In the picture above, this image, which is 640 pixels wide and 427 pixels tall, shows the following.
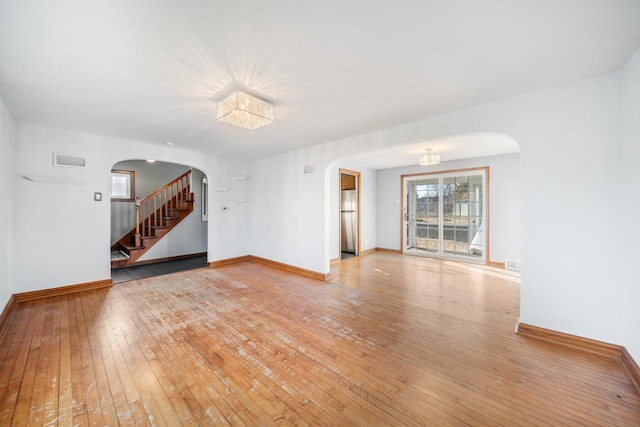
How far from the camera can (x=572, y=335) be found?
7.98ft

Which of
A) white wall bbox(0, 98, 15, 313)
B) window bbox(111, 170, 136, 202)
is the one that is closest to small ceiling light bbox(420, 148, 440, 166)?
white wall bbox(0, 98, 15, 313)

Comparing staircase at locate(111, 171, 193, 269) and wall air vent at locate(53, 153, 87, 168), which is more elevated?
wall air vent at locate(53, 153, 87, 168)

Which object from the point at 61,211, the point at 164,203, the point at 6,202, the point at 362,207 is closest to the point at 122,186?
the point at 164,203

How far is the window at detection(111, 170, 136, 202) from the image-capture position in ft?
22.2

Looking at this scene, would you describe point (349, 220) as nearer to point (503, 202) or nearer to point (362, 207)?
point (362, 207)

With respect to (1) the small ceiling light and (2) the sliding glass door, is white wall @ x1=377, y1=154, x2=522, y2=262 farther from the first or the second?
(1) the small ceiling light

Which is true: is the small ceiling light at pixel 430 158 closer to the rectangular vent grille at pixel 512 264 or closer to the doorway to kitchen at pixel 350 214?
the doorway to kitchen at pixel 350 214

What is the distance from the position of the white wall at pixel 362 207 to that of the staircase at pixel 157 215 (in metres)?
4.05

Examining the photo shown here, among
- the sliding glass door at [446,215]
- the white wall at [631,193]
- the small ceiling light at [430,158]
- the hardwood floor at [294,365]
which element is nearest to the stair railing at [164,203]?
the hardwood floor at [294,365]

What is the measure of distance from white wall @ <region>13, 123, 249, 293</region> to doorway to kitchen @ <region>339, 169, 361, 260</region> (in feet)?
15.7

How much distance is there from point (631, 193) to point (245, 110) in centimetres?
356

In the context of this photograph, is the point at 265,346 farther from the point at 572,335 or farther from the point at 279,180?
the point at 279,180

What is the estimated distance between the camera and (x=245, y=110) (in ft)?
8.40

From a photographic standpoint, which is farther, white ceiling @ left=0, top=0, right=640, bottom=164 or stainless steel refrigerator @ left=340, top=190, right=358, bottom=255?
stainless steel refrigerator @ left=340, top=190, right=358, bottom=255
